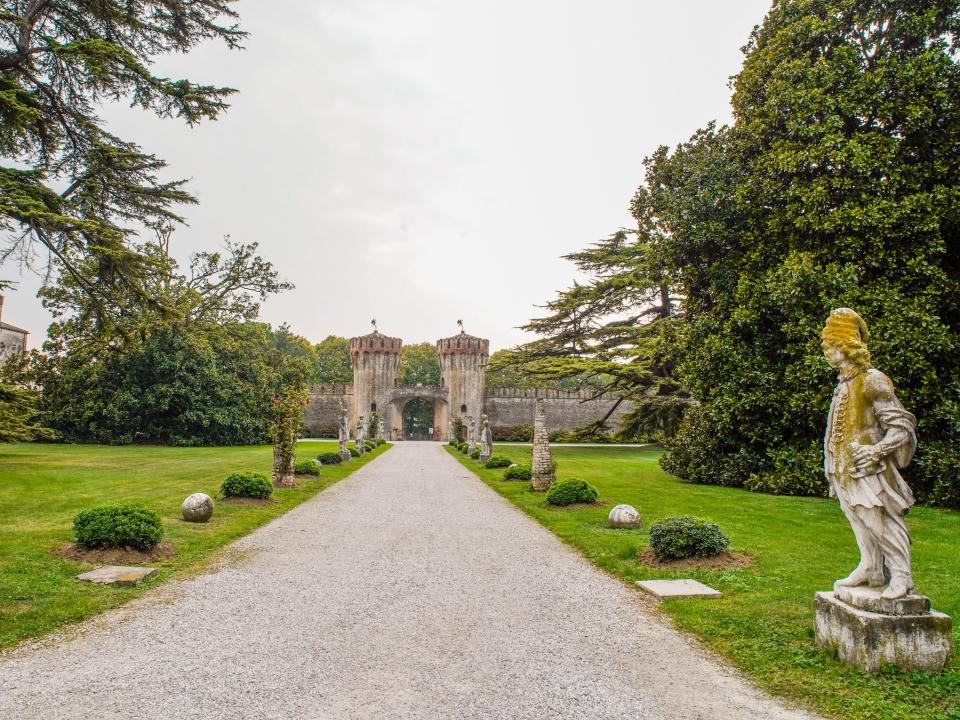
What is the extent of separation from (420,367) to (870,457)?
6532 cm

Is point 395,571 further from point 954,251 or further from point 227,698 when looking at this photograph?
point 954,251

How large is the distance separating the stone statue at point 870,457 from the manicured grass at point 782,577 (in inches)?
25.0

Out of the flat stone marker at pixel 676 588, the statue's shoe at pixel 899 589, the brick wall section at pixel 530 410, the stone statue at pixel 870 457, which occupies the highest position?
the brick wall section at pixel 530 410

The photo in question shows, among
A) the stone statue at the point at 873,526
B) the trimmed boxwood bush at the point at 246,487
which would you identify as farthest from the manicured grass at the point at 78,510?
the stone statue at the point at 873,526

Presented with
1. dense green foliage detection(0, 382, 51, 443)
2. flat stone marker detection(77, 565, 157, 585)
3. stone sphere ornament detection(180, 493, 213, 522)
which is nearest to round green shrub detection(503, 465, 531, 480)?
stone sphere ornament detection(180, 493, 213, 522)

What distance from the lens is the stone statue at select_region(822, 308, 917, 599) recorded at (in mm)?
4348

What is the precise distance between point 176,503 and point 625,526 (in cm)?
814

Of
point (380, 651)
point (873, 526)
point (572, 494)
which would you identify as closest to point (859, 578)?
point (873, 526)

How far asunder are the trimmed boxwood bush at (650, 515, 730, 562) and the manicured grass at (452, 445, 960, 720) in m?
0.37

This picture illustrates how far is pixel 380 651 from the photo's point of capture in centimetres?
484

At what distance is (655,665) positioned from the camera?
4.63 meters

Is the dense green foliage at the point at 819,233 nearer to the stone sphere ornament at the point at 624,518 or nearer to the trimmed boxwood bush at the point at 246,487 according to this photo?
the stone sphere ornament at the point at 624,518

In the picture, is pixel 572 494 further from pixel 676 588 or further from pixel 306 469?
pixel 306 469

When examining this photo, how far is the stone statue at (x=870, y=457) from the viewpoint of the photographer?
4.35m
